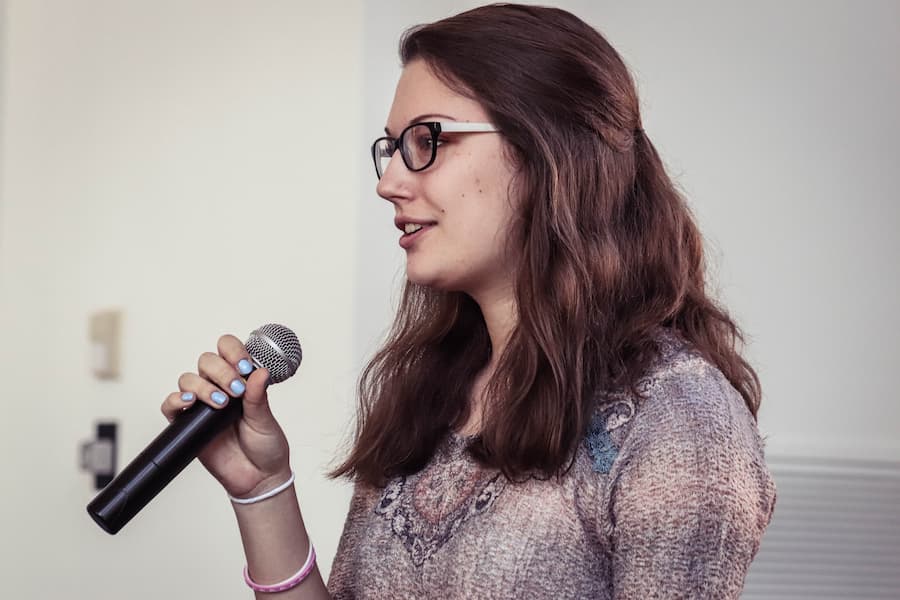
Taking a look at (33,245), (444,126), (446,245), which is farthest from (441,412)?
(33,245)

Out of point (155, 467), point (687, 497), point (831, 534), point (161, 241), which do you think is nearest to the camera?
A: point (687, 497)

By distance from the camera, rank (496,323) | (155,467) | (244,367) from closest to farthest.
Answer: (155,467)
(244,367)
(496,323)

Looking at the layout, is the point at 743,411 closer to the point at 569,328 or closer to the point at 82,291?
the point at 569,328

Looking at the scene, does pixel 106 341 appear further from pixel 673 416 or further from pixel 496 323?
pixel 673 416

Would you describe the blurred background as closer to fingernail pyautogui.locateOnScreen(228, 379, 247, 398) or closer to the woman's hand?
the woman's hand

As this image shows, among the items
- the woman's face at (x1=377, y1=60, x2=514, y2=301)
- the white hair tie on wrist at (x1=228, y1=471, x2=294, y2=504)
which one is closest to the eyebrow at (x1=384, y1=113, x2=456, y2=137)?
the woman's face at (x1=377, y1=60, x2=514, y2=301)

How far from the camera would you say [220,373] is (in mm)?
1287

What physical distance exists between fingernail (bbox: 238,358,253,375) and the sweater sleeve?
445mm

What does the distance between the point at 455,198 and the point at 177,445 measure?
1.42 ft

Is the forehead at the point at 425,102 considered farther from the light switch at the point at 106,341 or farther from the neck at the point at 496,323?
the light switch at the point at 106,341

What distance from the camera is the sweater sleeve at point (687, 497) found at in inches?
42.1

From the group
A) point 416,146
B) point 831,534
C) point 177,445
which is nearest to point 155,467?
point 177,445

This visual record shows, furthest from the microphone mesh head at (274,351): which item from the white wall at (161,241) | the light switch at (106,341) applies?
→ the light switch at (106,341)

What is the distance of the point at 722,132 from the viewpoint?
311 centimetres
